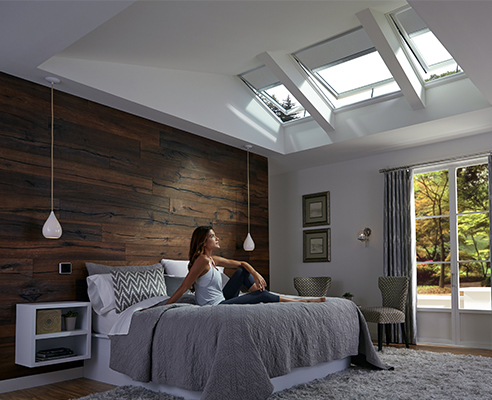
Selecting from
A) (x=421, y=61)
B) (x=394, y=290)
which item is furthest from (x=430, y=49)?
(x=394, y=290)

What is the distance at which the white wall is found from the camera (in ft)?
20.6

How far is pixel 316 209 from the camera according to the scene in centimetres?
719

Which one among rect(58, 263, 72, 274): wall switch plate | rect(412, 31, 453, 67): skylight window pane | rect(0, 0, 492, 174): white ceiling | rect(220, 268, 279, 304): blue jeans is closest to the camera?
rect(0, 0, 492, 174): white ceiling

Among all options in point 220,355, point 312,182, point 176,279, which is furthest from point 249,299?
point 312,182

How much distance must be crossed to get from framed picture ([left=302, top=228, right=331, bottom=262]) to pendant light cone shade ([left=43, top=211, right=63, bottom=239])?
411 centimetres

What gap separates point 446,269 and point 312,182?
7.84ft

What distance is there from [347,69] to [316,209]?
95.3 inches

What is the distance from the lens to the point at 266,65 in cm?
523

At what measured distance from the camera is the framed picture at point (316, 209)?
7043mm

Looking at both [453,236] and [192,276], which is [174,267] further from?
[453,236]

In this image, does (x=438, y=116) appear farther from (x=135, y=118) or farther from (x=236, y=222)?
(x=135, y=118)

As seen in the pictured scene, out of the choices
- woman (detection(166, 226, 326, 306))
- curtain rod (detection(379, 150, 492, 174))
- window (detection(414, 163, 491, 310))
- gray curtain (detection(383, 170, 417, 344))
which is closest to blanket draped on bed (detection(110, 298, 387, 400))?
woman (detection(166, 226, 326, 306))

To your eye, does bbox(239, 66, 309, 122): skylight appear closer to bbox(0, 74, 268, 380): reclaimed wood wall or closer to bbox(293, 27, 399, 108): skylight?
bbox(293, 27, 399, 108): skylight

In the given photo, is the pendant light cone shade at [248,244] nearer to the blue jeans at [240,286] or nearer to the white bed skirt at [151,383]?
the blue jeans at [240,286]
